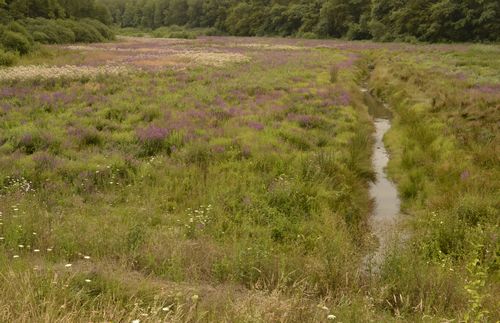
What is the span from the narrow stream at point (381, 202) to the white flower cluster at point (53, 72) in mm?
16150

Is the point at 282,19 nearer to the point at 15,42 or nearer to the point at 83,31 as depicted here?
the point at 83,31

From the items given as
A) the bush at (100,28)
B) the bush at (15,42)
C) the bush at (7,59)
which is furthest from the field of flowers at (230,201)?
the bush at (100,28)

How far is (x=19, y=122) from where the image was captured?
50.9 ft

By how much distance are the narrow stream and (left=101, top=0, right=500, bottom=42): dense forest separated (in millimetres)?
57324

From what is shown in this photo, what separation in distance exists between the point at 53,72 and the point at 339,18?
78178 mm

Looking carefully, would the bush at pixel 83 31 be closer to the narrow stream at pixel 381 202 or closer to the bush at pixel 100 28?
the bush at pixel 100 28

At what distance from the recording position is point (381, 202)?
12.7m

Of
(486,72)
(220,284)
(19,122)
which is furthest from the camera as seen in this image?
(486,72)

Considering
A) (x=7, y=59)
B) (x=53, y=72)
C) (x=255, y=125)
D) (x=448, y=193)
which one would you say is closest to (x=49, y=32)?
(x=7, y=59)

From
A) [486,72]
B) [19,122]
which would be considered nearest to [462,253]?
[19,122]

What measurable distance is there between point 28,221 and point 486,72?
29072 millimetres

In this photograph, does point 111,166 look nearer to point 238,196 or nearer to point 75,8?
point 238,196

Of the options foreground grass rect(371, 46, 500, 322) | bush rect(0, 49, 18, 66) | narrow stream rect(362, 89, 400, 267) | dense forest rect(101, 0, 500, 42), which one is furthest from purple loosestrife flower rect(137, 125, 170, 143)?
dense forest rect(101, 0, 500, 42)

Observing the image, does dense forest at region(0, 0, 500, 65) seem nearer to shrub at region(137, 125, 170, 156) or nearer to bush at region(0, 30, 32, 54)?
bush at region(0, 30, 32, 54)
